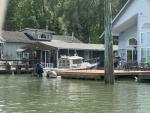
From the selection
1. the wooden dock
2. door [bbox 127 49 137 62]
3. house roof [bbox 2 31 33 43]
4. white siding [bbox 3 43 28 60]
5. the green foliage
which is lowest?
the wooden dock

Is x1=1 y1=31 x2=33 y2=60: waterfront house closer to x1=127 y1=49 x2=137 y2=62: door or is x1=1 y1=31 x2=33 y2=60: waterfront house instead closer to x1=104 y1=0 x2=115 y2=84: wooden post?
x1=127 y1=49 x2=137 y2=62: door

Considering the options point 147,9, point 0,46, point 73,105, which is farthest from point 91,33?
point 73,105

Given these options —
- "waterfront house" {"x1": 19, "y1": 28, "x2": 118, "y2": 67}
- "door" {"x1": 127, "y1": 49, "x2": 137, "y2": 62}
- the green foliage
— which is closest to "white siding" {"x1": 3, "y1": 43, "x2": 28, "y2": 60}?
"waterfront house" {"x1": 19, "y1": 28, "x2": 118, "y2": 67}

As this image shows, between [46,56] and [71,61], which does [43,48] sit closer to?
[46,56]

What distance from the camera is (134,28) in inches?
1330

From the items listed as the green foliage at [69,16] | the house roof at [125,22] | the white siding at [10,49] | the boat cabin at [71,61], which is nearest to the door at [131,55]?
the house roof at [125,22]

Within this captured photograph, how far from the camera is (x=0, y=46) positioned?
4241cm

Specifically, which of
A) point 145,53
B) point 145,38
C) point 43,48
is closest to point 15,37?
point 43,48

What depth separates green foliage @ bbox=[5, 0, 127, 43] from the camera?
201 ft

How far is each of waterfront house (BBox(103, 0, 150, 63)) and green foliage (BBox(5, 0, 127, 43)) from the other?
26.7 meters

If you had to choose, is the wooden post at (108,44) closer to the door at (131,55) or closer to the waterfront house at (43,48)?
the door at (131,55)

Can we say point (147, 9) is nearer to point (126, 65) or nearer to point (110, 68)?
point (126, 65)

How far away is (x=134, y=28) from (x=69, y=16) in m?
30.8

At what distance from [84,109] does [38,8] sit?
53.8 m
